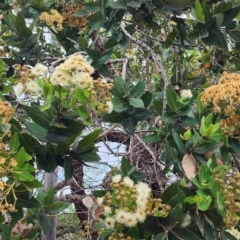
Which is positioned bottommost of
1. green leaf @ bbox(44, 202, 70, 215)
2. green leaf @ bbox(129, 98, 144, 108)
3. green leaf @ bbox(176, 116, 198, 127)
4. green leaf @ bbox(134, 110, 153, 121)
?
green leaf @ bbox(44, 202, 70, 215)

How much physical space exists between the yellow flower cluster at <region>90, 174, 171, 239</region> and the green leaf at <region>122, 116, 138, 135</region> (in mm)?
242

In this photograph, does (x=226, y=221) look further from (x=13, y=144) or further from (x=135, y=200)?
(x=13, y=144)

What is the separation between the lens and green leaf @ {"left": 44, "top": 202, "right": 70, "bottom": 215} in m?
1.20

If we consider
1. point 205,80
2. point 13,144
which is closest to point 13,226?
point 13,144

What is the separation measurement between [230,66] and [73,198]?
95 centimetres

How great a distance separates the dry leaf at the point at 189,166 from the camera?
1074mm

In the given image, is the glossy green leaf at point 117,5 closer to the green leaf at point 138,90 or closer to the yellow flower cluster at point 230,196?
the green leaf at point 138,90

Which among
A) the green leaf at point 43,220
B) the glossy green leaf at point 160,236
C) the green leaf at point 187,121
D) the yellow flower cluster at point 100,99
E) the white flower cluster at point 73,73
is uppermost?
the white flower cluster at point 73,73

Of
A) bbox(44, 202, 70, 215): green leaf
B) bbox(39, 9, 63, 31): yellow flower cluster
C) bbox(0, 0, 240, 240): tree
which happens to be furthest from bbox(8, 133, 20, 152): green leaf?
bbox(39, 9, 63, 31): yellow flower cluster

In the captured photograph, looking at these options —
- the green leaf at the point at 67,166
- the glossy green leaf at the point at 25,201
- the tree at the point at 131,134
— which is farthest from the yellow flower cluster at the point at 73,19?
the glossy green leaf at the point at 25,201

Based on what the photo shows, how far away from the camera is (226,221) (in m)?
0.94

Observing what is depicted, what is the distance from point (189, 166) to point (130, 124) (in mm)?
225

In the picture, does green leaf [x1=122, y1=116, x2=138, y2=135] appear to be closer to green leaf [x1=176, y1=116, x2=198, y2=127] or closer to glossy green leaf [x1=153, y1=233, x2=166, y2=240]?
green leaf [x1=176, y1=116, x2=198, y2=127]

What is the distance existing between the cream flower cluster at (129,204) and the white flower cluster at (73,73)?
227mm
